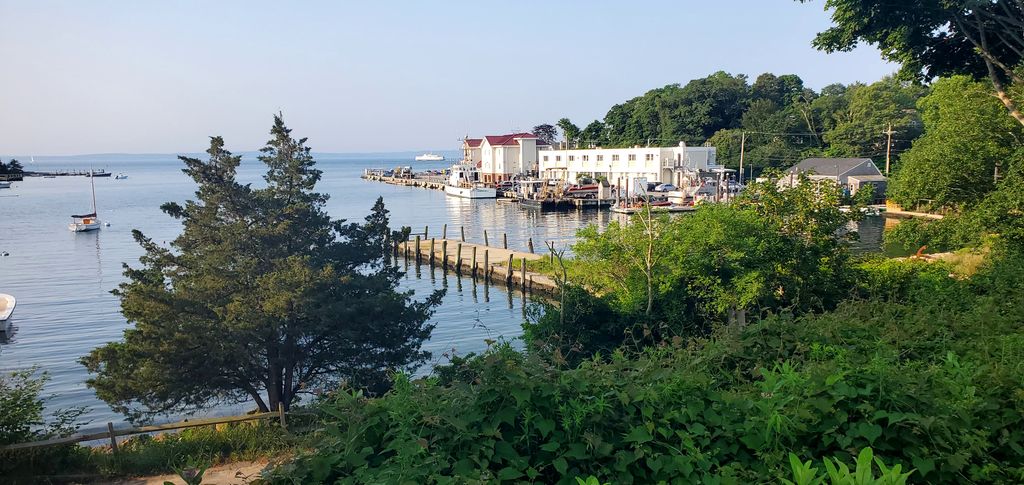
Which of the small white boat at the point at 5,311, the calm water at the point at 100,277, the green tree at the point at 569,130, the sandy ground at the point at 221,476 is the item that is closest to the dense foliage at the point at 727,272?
the calm water at the point at 100,277

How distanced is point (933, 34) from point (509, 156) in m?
78.1

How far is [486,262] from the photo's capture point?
35.1 metres

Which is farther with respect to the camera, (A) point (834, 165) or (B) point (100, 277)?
(A) point (834, 165)

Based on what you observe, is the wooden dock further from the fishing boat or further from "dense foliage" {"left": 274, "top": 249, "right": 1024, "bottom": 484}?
the fishing boat

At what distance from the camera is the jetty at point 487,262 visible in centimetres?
3221

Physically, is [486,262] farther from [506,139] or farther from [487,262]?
[506,139]

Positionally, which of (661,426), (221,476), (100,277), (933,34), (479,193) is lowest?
(100,277)

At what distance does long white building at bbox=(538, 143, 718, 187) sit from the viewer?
232 feet

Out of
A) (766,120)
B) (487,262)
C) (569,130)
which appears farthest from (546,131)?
(487,262)

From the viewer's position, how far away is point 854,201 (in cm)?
1627

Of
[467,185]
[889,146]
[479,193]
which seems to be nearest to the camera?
[889,146]

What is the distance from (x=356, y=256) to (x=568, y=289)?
16.4 feet

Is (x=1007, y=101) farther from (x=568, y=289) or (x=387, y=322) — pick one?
(x=387, y=322)

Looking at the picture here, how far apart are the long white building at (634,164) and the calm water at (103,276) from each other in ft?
32.4
